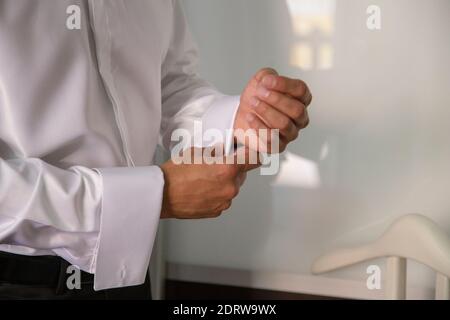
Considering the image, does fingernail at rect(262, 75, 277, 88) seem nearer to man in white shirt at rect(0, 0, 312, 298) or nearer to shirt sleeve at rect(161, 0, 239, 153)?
man in white shirt at rect(0, 0, 312, 298)

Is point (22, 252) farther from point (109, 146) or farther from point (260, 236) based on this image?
point (260, 236)

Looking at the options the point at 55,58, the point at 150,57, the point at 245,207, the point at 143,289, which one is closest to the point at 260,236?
the point at 245,207

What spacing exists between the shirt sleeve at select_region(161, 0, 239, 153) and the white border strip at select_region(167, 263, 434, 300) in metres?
0.30

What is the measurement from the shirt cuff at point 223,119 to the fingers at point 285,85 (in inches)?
3.4

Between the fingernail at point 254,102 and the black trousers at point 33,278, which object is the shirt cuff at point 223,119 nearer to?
the fingernail at point 254,102

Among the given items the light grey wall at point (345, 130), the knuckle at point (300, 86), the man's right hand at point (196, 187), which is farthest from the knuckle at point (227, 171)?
the light grey wall at point (345, 130)

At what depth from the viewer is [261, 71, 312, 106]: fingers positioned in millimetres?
523

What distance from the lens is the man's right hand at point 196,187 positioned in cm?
51

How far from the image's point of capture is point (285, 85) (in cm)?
53

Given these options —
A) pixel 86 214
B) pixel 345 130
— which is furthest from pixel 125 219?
pixel 345 130
